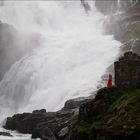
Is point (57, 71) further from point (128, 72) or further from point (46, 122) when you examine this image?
point (128, 72)

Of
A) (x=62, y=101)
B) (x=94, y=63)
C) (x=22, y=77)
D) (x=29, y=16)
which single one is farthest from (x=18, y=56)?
(x=29, y=16)

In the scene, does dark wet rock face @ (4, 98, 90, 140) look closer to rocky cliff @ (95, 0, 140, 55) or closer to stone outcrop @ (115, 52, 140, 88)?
stone outcrop @ (115, 52, 140, 88)

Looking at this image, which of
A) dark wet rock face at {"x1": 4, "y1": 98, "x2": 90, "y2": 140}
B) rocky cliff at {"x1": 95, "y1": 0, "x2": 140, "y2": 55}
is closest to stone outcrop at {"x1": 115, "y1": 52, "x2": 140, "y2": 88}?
dark wet rock face at {"x1": 4, "y1": 98, "x2": 90, "y2": 140}

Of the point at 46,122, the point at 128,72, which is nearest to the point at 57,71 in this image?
the point at 46,122

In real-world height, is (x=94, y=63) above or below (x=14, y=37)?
below

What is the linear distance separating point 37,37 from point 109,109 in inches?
3597

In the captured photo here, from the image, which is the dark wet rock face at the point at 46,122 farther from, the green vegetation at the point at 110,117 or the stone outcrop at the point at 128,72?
the green vegetation at the point at 110,117

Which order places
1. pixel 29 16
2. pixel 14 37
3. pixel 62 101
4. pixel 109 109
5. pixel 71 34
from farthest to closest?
pixel 29 16
pixel 71 34
pixel 14 37
pixel 62 101
pixel 109 109

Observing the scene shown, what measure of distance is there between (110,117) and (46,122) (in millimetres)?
28849

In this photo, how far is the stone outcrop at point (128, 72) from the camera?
162 feet

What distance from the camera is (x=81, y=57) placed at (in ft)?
379

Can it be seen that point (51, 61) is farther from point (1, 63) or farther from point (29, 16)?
point (29, 16)

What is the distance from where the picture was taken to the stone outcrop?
49.4 metres

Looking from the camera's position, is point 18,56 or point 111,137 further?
point 18,56
